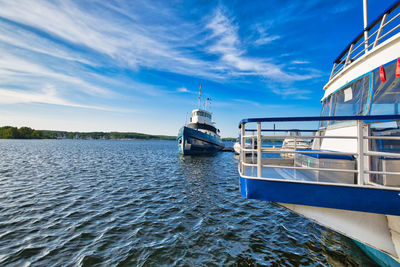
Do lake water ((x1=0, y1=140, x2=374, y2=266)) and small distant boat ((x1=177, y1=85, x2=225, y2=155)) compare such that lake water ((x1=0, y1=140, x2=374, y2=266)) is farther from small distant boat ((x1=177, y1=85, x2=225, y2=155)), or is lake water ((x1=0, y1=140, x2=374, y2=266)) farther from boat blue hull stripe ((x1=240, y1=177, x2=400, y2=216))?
small distant boat ((x1=177, y1=85, x2=225, y2=155))

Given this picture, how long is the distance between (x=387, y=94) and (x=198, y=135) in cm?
2636

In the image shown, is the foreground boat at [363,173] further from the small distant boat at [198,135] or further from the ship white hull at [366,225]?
the small distant boat at [198,135]

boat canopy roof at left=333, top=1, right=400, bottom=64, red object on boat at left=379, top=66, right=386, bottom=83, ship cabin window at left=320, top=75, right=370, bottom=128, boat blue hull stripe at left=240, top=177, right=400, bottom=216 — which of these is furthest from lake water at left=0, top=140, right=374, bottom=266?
boat canopy roof at left=333, top=1, right=400, bottom=64

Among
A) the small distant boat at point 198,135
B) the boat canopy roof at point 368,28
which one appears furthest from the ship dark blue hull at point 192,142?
the boat canopy roof at point 368,28

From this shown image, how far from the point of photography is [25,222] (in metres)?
6.08

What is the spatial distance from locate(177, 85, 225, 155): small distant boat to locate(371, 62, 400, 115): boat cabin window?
2418 centimetres

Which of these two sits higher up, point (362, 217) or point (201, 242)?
point (362, 217)

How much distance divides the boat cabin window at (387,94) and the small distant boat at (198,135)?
24184 mm

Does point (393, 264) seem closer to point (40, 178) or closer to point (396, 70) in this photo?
point (396, 70)

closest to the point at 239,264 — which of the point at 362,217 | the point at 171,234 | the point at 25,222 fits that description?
the point at 171,234

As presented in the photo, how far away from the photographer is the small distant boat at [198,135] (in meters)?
28.1

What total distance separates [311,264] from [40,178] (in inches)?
598

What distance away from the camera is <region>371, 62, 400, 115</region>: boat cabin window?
10.8ft

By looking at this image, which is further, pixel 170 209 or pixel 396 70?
pixel 170 209
